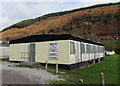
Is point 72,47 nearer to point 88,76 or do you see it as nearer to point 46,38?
point 46,38

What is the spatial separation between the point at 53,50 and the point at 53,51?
13 centimetres

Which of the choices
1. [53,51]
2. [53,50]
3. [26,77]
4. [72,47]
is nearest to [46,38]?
[53,50]

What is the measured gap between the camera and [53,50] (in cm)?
1698

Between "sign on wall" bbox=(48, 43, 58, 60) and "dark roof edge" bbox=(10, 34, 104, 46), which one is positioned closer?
"dark roof edge" bbox=(10, 34, 104, 46)

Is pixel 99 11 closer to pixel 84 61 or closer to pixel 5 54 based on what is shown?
pixel 5 54

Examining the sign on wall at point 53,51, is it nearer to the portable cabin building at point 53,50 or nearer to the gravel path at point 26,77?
the portable cabin building at point 53,50

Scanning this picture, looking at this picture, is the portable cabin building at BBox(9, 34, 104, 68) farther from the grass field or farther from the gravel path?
the gravel path

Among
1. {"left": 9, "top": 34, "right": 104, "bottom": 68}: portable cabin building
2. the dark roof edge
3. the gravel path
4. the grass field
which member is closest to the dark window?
{"left": 9, "top": 34, "right": 104, "bottom": 68}: portable cabin building

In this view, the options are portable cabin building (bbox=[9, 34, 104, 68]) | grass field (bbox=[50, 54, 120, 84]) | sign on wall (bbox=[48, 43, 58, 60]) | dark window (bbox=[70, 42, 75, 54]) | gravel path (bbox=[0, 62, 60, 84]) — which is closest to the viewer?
gravel path (bbox=[0, 62, 60, 84])

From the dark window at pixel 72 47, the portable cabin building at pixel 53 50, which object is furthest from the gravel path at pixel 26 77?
the dark window at pixel 72 47

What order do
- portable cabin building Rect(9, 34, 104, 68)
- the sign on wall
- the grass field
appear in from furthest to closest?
1. the sign on wall
2. portable cabin building Rect(9, 34, 104, 68)
3. the grass field

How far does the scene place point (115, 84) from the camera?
389 inches

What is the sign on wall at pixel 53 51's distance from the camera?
16703 millimetres

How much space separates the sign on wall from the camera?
54.8 ft
